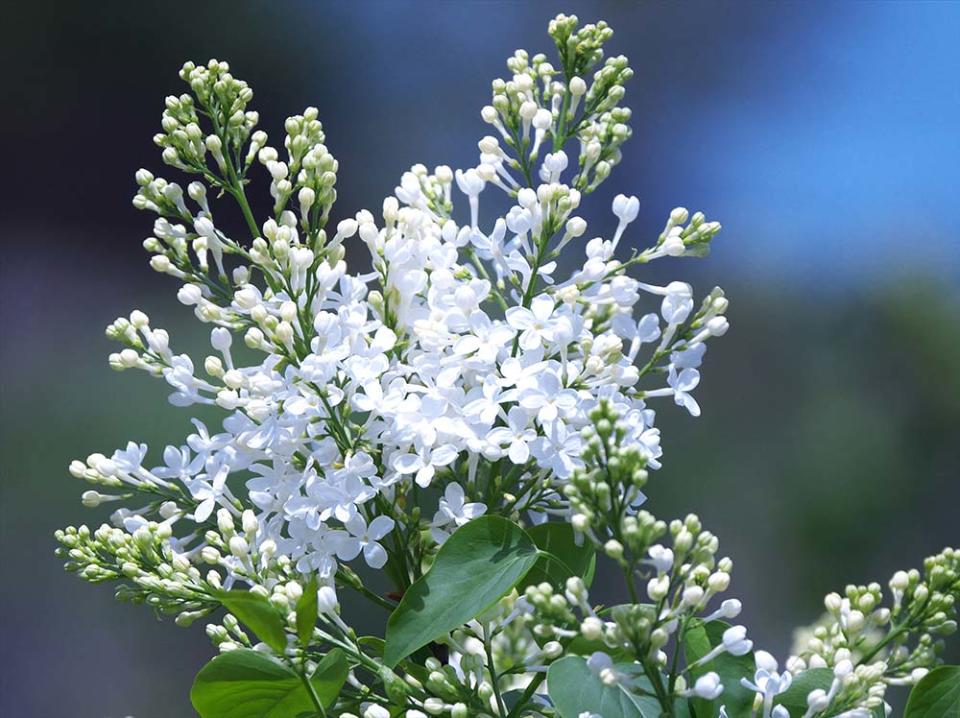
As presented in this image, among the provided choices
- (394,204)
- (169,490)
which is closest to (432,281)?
(394,204)

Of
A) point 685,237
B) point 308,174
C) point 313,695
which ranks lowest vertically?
point 313,695

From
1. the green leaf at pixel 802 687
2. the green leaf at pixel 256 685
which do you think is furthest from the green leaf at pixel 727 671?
the green leaf at pixel 256 685

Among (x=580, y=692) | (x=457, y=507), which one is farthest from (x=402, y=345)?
(x=580, y=692)

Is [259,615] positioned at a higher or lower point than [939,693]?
higher

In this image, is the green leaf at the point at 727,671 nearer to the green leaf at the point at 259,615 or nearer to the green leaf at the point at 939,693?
the green leaf at the point at 939,693

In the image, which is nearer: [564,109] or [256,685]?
[256,685]

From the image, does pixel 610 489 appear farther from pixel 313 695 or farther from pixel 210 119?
pixel 210 119
